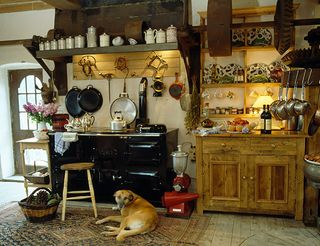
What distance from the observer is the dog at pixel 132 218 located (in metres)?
2.85

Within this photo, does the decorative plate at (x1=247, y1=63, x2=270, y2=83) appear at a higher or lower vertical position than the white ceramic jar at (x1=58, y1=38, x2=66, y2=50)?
lower

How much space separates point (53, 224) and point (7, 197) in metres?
1.35

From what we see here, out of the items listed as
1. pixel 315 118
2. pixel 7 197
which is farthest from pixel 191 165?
pixel 7 197

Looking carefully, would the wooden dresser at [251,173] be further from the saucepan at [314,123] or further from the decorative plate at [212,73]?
the decorative plate at [212,73]

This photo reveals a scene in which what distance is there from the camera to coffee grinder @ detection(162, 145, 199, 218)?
3.27 m

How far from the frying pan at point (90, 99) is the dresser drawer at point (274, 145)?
6.91ft

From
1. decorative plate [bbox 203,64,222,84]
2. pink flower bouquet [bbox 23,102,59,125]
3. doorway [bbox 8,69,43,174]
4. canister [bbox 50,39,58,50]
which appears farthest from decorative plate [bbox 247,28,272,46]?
doorway [bbox 8,69,43,174]

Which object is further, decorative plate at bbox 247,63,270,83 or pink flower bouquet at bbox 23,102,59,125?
pink flower bouquet at bbox 23,102,59,125

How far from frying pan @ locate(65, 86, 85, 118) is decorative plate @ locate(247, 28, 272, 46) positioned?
2303mm

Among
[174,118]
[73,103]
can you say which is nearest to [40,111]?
[73,103]

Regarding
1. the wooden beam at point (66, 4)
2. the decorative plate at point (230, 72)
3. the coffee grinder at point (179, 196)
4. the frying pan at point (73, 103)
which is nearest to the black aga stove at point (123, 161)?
the coffee grinder at point (179, 196)

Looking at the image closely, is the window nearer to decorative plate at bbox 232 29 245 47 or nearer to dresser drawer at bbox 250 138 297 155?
decorative plate at bbox 232 29 245 47

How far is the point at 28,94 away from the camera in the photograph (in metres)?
5.00

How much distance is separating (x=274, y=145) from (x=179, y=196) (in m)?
1.08
